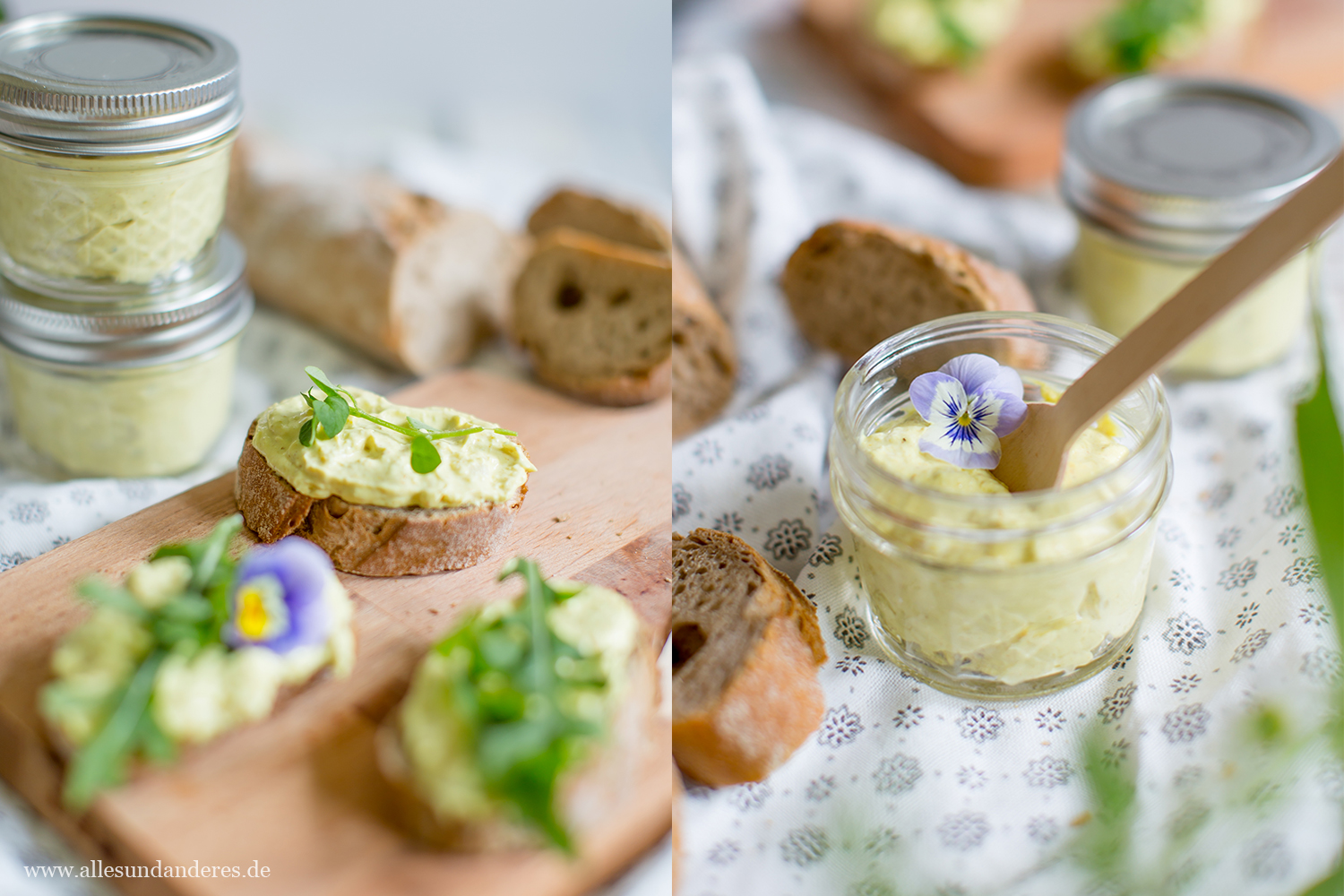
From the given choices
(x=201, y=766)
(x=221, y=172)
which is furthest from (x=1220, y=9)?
(x=201, y=766)

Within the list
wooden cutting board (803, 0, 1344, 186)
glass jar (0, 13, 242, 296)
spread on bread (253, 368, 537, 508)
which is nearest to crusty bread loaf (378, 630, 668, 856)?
spread on bread (253, 368, 537, 508)

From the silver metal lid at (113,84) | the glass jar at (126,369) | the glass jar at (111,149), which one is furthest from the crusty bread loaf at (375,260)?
the silver metal lid at (113,84)

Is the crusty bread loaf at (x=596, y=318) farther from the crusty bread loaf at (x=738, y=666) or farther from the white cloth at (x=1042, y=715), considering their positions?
the crusty bread loaf at (x=738, y=666)

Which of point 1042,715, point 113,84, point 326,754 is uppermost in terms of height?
point 113,84

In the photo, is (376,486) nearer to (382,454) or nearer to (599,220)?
(382,454)

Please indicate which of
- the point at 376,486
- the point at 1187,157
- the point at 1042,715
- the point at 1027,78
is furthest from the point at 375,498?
the point at 1027,78

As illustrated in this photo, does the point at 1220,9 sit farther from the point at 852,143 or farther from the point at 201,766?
the point at 201,766
